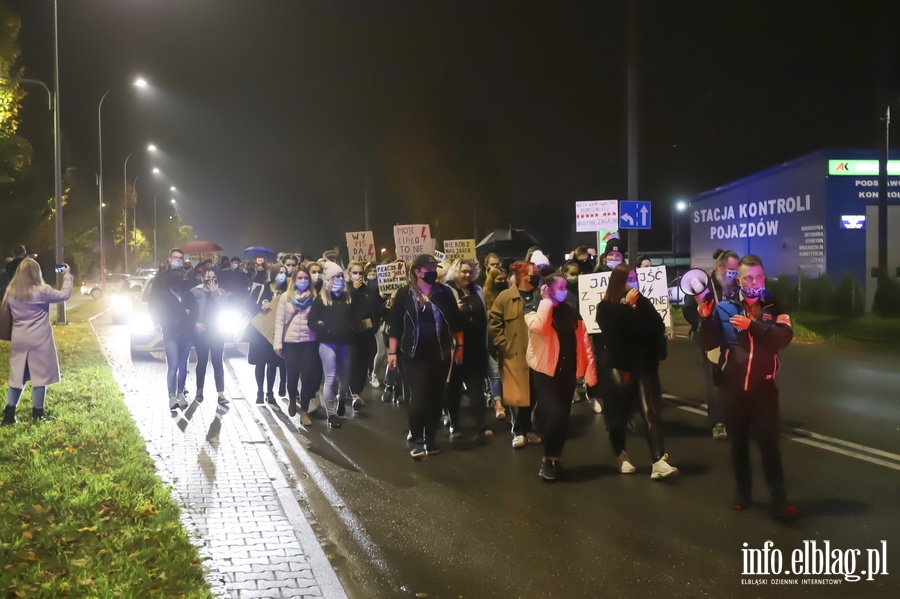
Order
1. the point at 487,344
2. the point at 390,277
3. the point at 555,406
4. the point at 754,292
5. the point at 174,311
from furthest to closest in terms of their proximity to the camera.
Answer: the point at 390,277, the point at 174,311, the point at 487,344, the point at 555,406, the point at 754,292

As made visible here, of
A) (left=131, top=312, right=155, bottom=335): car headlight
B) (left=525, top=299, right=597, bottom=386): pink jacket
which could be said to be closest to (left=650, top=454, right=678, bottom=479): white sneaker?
(left=525, top=299, right=597, bottom=386): pink jacket

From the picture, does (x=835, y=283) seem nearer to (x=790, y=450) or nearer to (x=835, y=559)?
(x=790, y=450)

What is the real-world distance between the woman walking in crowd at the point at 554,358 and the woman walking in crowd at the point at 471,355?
199 centimetres

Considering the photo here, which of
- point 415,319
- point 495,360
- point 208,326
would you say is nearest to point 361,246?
point 208,326

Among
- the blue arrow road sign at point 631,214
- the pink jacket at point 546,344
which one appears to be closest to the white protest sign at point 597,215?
the blue arrow road sign at point 631,214

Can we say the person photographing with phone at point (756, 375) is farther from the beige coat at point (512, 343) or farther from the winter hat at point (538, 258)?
the winter hat at point (538, 258)

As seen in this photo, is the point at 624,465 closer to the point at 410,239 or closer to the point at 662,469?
the point at 662,469

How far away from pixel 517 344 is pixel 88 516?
4.61m

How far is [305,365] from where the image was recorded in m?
11.7

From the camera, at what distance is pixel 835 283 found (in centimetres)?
3028

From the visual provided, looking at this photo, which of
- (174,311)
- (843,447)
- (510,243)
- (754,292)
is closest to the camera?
(754,292)

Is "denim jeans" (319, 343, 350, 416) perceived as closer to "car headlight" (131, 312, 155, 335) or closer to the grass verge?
the grass verge

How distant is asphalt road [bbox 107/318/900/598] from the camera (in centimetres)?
586

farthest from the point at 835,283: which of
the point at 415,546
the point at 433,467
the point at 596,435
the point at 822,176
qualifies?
the point at 415,546
